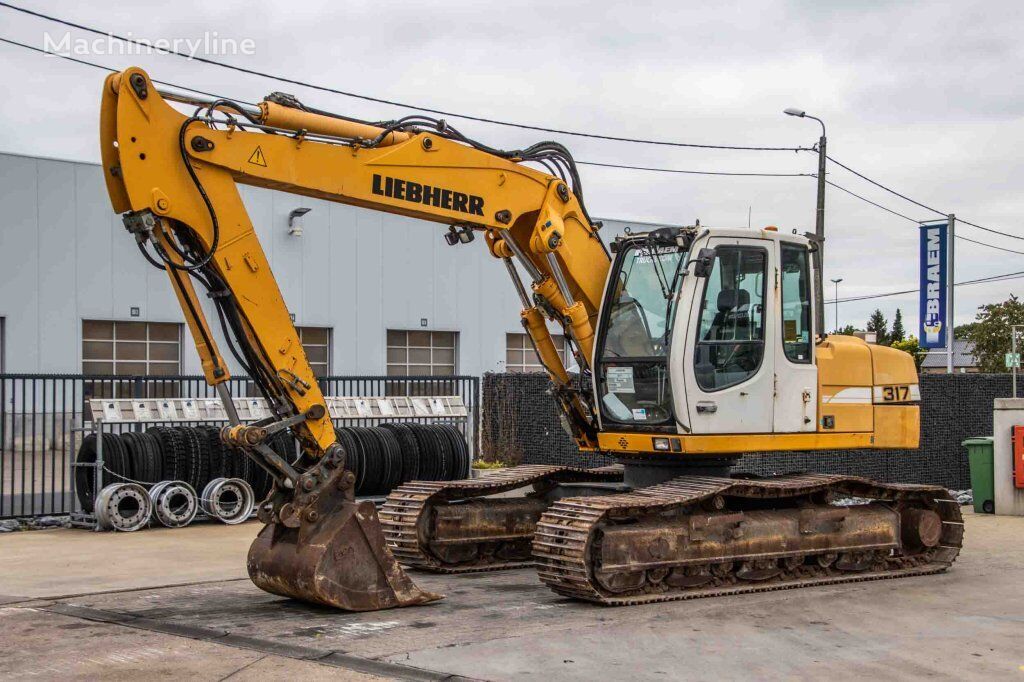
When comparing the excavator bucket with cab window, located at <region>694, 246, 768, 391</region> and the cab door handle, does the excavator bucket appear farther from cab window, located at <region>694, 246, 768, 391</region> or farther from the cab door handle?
cab window, located at <region>694, 246, 768, 391</region>

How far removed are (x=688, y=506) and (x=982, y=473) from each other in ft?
26.1

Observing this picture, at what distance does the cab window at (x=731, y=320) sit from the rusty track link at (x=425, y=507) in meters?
2.37

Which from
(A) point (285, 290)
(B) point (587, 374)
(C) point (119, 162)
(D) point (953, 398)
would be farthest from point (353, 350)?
(C) point (119, 162)

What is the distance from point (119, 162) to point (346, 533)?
3110mm

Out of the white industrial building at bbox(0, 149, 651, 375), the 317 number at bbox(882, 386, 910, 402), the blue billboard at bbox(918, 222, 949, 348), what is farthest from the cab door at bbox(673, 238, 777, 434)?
the blue billboard at bbox(918, 222, 949, 348)

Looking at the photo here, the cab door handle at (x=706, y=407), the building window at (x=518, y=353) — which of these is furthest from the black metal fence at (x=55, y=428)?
the building window at (x=518, y=353)

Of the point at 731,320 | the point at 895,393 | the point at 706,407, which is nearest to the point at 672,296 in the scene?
the point at 731,320

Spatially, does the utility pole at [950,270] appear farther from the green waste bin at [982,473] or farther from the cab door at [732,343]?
the cab door at [732,343]

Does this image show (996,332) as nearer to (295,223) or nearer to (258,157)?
(295,223)

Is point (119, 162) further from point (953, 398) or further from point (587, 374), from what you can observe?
point (953, 398)

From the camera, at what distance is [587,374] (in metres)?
11.1

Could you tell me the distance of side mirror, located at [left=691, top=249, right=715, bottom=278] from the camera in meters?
10.3

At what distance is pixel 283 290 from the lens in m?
29.8

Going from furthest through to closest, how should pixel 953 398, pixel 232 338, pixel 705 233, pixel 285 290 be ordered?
pixel 285 290 → pixel 953 398 → pixel 705 233 → pixel 232 338
